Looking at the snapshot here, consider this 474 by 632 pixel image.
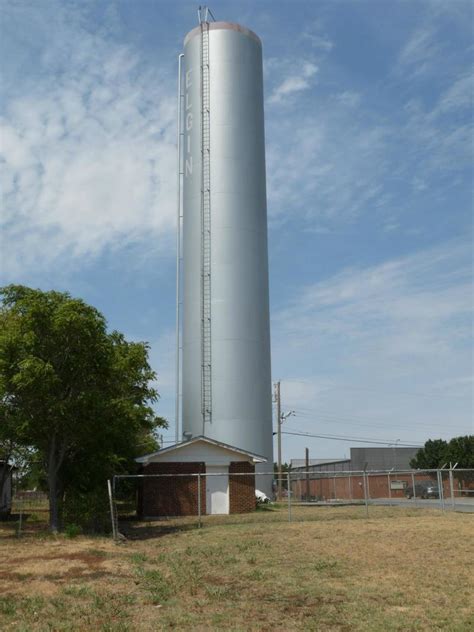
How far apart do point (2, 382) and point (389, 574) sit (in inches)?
546

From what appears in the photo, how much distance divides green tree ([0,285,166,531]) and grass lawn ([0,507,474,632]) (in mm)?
3556

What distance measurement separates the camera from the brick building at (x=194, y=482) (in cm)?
3388

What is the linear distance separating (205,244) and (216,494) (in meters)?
16.0

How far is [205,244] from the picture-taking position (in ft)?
144

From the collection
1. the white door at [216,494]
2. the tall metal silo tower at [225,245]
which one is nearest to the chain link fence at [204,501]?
Answer: the white door at [216,494]

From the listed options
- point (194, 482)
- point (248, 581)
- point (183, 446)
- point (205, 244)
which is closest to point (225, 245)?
point (205, 244)

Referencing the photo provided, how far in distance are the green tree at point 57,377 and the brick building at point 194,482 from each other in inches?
296

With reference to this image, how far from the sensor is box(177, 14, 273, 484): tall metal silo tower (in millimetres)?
41969

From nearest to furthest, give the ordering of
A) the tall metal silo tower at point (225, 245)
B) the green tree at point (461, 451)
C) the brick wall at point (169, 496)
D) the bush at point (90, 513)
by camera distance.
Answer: the bush at point (90, 513) → the brick wall at point (169, 496) → the tall metal silo tower at point (225, 245) → the green tree at point (461, 451)

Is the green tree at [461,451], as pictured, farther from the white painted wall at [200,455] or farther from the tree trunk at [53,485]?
the tree trunk at [53,485]

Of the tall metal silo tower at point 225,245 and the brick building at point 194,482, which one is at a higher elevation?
the tall metal silo tower at point 225,245

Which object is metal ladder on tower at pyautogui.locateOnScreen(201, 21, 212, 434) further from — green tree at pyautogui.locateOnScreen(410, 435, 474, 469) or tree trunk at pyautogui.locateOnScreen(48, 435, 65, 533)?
green tree at pyautogui.locateOnScreen(410, 435, 474, 469)

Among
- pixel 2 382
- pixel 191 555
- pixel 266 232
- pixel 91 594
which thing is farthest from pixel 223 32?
pixel 91 594

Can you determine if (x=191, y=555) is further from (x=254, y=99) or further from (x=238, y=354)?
(x=254, y=99)
